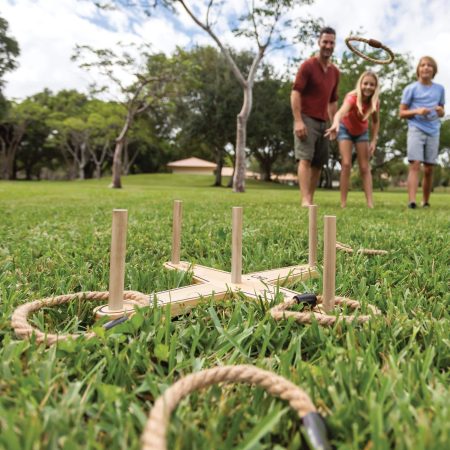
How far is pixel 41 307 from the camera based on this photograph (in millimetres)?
1270

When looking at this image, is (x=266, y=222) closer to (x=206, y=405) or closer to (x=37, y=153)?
(x=206, y=405)

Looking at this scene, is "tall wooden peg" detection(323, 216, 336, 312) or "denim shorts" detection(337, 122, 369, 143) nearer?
"tall wooden peg" detection(323, 216, 336, 312)

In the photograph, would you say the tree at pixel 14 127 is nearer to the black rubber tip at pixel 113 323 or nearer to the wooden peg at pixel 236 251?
the wooden peg at pixel 236 251

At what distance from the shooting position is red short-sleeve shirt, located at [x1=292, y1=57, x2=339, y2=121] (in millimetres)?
4895

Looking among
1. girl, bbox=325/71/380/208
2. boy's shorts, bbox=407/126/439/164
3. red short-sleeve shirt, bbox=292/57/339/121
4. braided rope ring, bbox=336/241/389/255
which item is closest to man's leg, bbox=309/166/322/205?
girl, bbox=325/71/380/208

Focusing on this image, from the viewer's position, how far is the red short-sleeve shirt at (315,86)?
16.1ft

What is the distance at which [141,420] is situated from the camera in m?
0.72

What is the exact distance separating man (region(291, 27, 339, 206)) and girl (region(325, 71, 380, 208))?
23cm

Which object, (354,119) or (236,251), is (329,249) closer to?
(236,251)

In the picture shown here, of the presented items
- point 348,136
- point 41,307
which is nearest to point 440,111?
point 348,136

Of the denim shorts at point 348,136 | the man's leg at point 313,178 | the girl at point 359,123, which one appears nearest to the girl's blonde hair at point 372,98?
the girl at point 359,123

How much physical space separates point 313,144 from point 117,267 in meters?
4.25

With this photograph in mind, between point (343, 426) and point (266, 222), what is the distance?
2.74m

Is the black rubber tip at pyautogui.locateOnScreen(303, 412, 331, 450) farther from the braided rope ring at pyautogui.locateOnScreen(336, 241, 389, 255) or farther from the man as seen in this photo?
the man
